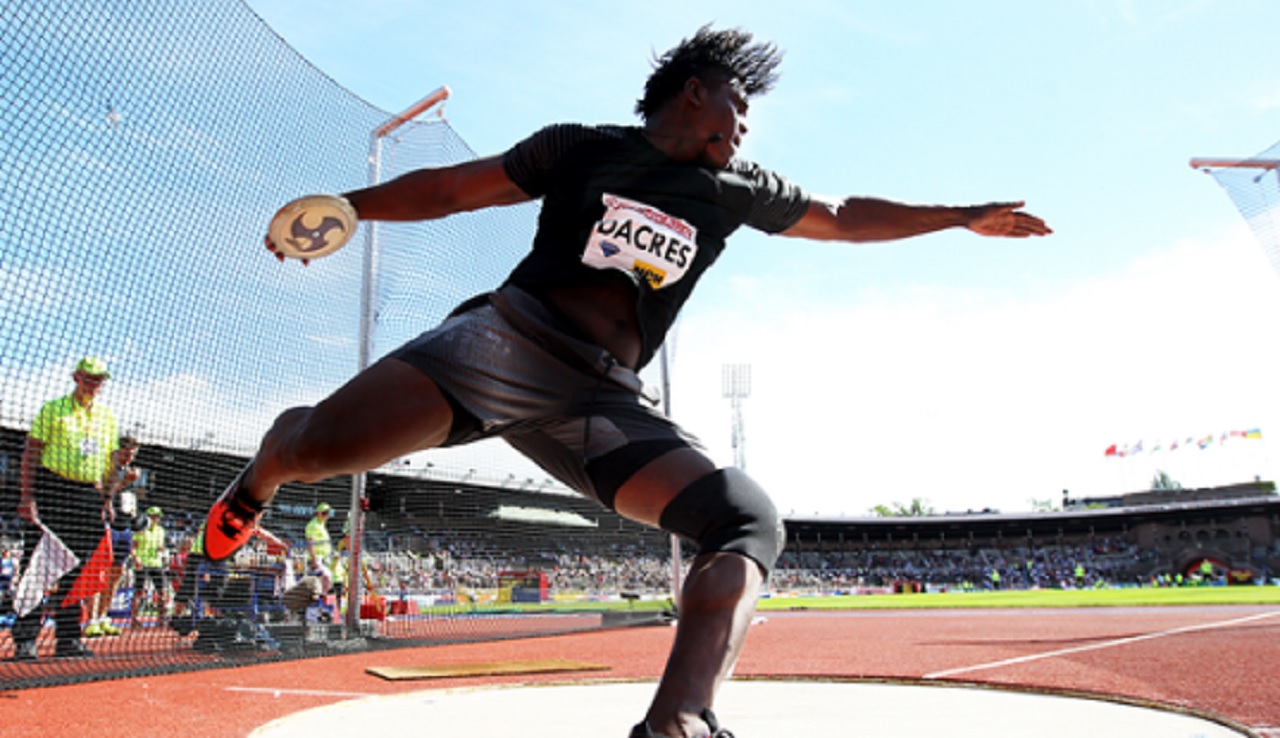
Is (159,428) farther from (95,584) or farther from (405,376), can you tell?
(405,376)

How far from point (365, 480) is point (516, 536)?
2816mm

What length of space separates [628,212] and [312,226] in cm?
84

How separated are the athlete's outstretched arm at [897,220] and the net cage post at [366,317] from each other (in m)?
6.87

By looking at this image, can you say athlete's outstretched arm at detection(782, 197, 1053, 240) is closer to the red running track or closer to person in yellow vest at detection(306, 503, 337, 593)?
the red running track

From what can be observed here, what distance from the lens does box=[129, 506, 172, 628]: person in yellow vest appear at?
24.1ft

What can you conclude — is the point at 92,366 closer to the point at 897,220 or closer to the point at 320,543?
the point at 320,543

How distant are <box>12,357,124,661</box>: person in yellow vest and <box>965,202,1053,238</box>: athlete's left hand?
17.9 ft

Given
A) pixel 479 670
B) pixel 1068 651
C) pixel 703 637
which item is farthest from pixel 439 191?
pixel 1068 651

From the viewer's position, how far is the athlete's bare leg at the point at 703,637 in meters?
1.62

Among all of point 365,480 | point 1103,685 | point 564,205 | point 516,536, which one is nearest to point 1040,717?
point 1103,685

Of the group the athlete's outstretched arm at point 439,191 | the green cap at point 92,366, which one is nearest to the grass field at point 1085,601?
the green cap at point 92,366

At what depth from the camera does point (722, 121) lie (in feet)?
7.77

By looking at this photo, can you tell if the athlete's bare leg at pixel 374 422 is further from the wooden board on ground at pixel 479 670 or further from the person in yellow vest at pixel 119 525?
the person in yellow vest at pixel 119 525

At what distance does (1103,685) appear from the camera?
458cm
